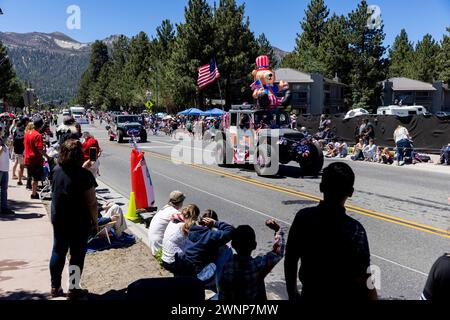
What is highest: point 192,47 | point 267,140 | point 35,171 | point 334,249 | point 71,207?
point 192,47

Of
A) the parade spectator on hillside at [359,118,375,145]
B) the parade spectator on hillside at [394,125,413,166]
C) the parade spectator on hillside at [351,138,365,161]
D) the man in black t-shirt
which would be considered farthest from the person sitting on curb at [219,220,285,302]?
the parade spectator on hillside at [359,118,375,145]

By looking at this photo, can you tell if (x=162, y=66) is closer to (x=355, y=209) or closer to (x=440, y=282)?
(x=355, y=209)

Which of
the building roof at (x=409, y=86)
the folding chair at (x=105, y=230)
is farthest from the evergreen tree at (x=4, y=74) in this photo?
the folding chair at (x=105, y=230)

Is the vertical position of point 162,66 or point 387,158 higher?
point 162,66

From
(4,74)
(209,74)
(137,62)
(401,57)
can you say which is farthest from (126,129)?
(401,57)

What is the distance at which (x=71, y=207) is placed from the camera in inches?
195

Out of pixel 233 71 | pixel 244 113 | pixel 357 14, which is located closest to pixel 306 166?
pixel 244 113

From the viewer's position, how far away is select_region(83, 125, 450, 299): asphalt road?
20.7ft

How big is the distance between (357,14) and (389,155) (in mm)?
46703

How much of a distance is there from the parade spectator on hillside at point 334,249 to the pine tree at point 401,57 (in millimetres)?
85051

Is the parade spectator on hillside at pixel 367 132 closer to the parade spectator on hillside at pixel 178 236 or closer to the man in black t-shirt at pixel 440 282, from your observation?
the parade spectator on hillside at pixel 178 236

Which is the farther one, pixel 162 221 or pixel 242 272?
pixel 162 221

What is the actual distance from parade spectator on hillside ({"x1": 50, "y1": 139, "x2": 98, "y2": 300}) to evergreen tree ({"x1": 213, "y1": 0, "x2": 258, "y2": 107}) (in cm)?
5353

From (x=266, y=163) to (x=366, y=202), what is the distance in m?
4.57
